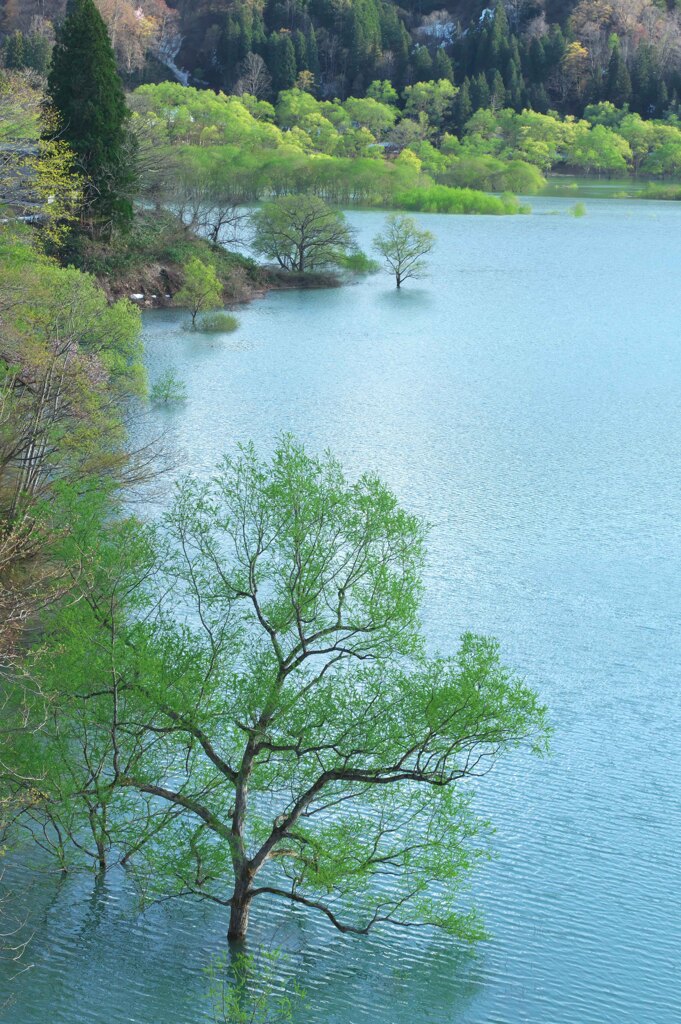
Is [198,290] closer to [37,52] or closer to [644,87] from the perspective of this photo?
[37,52]

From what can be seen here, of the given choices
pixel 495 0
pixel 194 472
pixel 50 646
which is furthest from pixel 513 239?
pixel 495 0

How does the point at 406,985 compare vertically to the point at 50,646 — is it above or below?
below

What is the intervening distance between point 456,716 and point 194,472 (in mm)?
13176

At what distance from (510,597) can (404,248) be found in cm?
2850

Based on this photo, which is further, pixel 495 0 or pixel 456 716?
pixel 495 0

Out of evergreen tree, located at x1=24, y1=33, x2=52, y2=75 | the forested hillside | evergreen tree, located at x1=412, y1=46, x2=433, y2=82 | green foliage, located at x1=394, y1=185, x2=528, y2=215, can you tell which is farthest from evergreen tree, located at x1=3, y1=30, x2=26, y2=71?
evergreen tree, located at x1=412, y1=46, x2=433, y2=82

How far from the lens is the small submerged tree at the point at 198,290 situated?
35.8 meters

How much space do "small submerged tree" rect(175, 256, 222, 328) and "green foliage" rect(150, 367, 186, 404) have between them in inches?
312

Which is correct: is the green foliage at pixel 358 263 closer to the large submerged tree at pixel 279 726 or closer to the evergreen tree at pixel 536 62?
the large submerged tree at pixel 279 726

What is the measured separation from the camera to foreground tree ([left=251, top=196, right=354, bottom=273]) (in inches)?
1698

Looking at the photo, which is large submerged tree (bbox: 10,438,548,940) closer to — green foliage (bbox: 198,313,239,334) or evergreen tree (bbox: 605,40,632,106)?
green foliage (bbox: 198,313,239,334)

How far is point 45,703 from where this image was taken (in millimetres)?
10766

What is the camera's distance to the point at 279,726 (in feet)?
34.9

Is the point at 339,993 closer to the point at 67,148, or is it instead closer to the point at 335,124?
the point at 67,148
